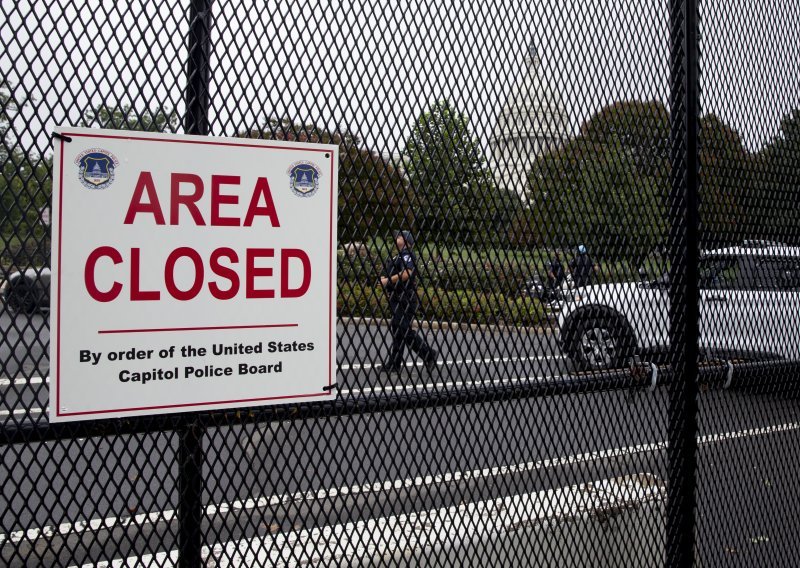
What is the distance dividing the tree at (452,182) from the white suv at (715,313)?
464mm

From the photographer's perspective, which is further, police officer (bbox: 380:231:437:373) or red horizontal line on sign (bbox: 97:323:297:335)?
police officer (bbox: 380:231:437:373)

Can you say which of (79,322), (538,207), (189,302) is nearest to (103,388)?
(79,322)

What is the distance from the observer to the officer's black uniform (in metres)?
2.11

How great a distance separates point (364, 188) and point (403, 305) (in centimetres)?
35

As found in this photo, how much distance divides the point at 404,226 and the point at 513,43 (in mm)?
694

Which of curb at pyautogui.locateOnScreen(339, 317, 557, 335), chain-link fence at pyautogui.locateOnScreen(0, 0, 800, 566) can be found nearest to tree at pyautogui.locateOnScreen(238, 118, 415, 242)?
chain-link fence at pyautogui.locateOnScreen(0, 0, 800, 566)

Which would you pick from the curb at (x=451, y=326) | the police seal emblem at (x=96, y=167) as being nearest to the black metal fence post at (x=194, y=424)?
the police seal emblem at (x=96, y=167)

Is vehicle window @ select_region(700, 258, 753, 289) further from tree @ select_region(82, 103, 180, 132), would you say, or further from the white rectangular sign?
tree @ select_region(82, 103, 180, 132)

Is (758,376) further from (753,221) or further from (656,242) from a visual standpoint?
(656,242)

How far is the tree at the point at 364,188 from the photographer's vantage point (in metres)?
2.01

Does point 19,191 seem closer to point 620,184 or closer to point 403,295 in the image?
point 403,295

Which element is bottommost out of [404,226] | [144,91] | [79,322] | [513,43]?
[79,322]

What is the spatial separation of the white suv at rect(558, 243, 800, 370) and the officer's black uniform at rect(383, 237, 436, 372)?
1.97 ft

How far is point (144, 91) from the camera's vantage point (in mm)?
1775
